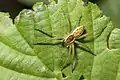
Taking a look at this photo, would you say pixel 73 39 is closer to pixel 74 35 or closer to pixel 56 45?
pixel 74 35

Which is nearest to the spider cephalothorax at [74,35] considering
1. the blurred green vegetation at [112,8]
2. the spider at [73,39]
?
the spider at [73,39]

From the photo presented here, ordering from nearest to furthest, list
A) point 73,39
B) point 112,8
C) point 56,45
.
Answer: point 56,45
point 73,39
point 112,8

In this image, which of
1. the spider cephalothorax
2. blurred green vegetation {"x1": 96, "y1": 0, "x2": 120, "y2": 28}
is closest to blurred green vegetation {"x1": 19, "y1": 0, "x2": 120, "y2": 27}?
blurred green vegetation {"x1": 96, "y1": 0, "x2": 120, "y2": 28}

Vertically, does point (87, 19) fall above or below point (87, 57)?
above

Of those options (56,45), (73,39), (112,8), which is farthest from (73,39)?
(112,8)

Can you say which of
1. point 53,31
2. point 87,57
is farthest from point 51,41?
point 87,57

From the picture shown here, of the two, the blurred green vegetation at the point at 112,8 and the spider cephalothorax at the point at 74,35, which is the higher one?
the spider cephalothorax at the point at 74,35

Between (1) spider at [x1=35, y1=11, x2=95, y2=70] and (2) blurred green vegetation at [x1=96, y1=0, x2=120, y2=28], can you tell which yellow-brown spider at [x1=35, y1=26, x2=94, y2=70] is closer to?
(1) spider at [x1=35, y1=11, x2=95, y2=70]

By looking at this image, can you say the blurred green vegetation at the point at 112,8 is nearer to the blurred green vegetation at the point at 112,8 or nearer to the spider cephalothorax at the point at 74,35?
the blurred green vegetation at the point at 112,8

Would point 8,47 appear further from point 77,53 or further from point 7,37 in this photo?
point 77,53
